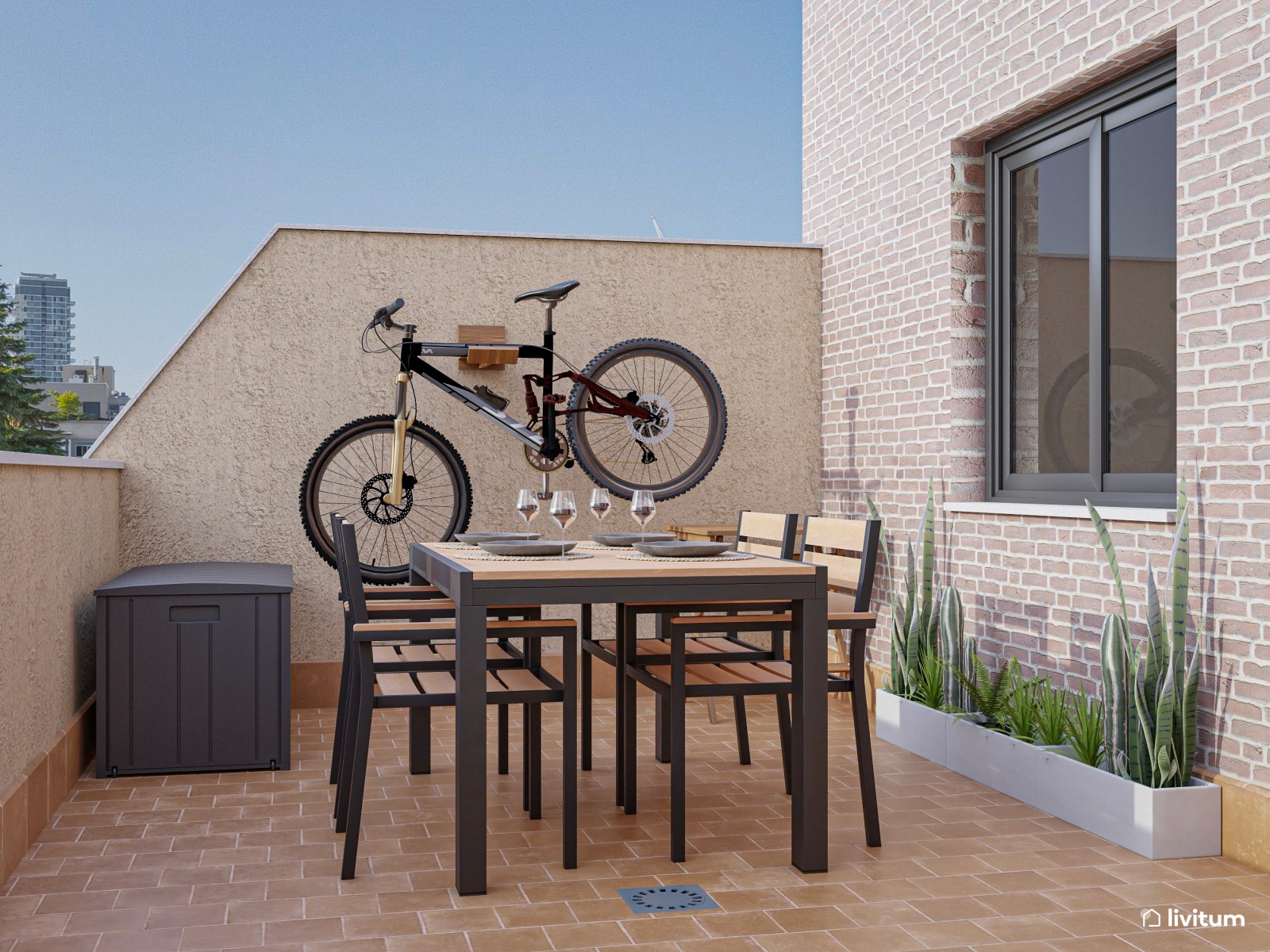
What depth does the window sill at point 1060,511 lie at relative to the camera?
365cm

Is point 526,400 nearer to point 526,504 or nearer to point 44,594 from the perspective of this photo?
point 526,504

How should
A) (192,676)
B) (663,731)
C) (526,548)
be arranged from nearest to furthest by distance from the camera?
(526,548) → (192,676) → (663,731)

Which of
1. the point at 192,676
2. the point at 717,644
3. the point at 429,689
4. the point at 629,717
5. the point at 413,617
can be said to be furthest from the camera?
the point at 192,676

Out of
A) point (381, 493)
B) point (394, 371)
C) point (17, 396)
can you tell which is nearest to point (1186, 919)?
point (381, 493)

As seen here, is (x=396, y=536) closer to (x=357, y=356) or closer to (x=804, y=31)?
(x=357, y=356)

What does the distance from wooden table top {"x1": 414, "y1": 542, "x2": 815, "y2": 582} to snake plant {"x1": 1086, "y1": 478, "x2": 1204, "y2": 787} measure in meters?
0.99

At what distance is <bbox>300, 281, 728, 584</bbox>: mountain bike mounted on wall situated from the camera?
5512 mm

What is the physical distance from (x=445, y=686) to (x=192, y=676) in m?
1.50

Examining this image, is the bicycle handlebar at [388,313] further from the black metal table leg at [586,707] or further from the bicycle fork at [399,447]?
the black metal table leg at [586,707]

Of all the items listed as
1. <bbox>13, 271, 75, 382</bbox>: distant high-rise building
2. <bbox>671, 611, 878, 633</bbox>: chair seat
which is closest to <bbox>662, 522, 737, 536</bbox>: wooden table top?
<bbox>671, 611, 878, 633</bbox>: chair seat

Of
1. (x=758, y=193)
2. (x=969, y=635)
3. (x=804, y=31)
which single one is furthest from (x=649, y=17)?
(x=969, y=635)

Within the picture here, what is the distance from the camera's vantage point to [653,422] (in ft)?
18.8

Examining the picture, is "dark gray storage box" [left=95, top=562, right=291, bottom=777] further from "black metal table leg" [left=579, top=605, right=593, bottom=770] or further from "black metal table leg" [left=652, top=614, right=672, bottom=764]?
"black metal table leg" [left=652, top=614, right=672, bottom=764]

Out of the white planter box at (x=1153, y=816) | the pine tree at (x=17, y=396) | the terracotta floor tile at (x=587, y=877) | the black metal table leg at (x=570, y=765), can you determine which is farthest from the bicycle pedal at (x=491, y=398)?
the pine tree at (x=17, y=396)
